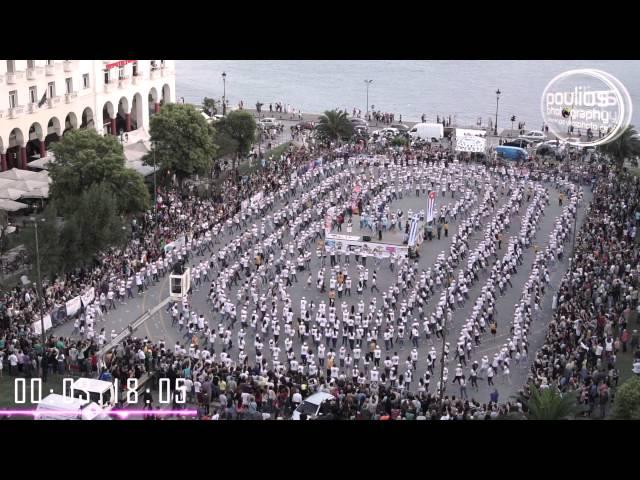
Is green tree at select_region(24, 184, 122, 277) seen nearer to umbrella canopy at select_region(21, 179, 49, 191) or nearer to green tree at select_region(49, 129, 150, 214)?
green tree at select_region(49, 129, 150, 214)

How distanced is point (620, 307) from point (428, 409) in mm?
8448

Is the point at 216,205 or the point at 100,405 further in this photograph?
the point at 216,205

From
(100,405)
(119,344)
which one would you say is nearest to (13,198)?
(119,344)

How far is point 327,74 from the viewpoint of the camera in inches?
3792

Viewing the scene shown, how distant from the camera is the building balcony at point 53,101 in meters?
42.4

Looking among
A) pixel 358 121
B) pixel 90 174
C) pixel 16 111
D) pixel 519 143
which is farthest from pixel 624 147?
pixel 16 111

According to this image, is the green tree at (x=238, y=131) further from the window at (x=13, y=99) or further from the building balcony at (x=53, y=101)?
the window at (x=13, y=99)

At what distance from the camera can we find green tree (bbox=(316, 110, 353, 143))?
1918 inches

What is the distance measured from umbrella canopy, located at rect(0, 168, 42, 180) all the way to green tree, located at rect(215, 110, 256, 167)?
9.04m

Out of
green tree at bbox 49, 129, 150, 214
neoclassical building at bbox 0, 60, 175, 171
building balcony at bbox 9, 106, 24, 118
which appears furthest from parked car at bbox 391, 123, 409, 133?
green tree at bbox 49, 129, 150, 214

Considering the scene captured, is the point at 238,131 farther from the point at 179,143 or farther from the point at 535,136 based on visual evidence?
the point at 535,136

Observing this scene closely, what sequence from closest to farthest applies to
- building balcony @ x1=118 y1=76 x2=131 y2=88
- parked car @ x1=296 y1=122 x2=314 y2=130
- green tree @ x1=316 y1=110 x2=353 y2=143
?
1. building balcony @ x1=118 y1=76 x2=131 y2=88
2. green tree @ x1=316 y1=110 x2=353 y2=143
3. parked car @ x1=296 y1=122 x2=314 y2=130

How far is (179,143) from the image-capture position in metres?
40.3

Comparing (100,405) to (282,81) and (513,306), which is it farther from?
Answer: (282,81)
